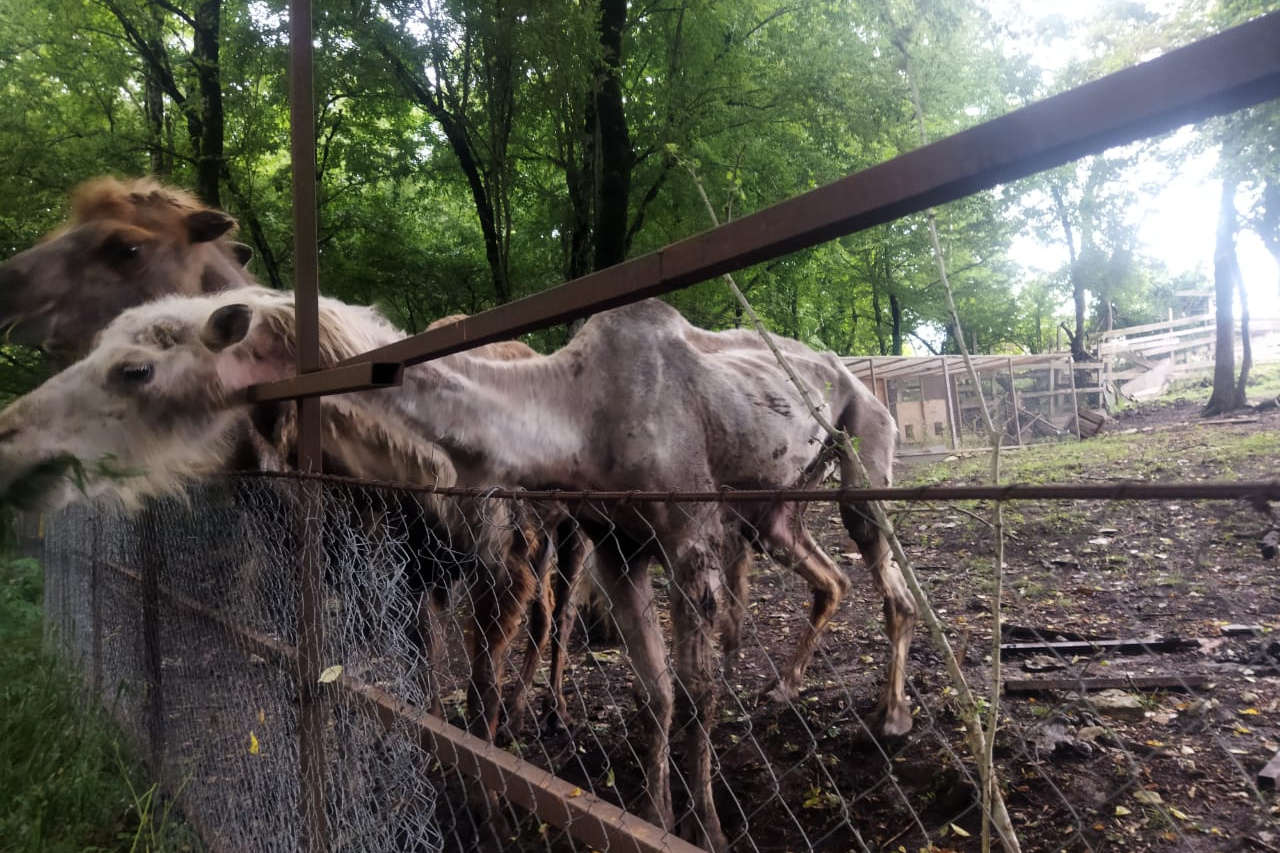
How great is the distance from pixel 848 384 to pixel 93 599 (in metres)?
5.06

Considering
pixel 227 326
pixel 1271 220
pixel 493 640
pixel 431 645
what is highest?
pixel 1271 220

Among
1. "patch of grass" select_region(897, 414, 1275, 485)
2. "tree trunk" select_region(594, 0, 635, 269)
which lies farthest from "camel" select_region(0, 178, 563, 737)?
"patch of grass" select_region(897, 414, 1275, 485)

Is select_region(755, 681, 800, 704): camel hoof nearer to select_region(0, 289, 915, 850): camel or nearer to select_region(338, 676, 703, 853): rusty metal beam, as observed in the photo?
select_region(0, 289, 915, 850): camel

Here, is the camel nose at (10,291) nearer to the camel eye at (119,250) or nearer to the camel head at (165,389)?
the camel eye at (119,250)

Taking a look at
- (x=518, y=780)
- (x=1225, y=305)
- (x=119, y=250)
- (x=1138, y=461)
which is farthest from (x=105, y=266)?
(x=1225, y=305)

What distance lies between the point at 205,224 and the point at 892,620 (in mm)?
4711

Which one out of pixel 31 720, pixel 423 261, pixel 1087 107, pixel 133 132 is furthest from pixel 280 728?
pixel 133 132

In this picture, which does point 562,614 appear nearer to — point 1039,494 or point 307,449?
point 307,449

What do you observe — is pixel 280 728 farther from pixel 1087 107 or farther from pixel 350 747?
pixel 1087 107

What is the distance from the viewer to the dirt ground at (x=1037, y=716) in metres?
2.83

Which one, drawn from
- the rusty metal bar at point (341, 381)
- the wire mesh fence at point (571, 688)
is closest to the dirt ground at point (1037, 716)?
the wire mesh fence at point (571, 688)

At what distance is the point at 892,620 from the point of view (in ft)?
15.3

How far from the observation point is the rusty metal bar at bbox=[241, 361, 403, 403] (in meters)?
2.08

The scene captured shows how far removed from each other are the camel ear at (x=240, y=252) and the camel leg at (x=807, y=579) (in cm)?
389
